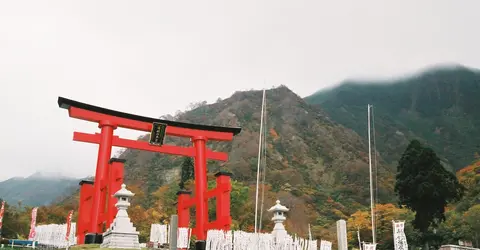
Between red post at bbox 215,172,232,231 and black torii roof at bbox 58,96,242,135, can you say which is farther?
red post at bbox 215,172,232,231

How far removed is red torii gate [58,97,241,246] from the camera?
15883 mm

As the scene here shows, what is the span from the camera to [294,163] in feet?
180

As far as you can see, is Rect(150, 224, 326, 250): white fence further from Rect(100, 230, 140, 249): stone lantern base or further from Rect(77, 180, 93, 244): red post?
Rect(77, 180, 93, 244): red post

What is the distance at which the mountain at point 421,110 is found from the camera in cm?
7269

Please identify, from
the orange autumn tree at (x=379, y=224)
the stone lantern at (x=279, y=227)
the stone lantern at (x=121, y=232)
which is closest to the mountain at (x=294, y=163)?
the orange autumn tree at (x=379, y=224)

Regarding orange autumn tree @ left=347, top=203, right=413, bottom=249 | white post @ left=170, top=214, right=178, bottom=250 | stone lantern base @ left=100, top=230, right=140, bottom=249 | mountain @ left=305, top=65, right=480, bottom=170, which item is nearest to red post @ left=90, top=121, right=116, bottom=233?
stone lantern base @ left=100, top=230, right=140, bottom=249

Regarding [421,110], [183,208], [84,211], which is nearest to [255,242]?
[183,208]

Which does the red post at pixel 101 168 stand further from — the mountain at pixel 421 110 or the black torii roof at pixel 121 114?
the mountain at pixel 421 110

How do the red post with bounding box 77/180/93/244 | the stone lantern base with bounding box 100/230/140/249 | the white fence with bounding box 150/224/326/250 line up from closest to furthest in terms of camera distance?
1. the white fence with bounding box 150/224/326/250
2. the stone lantern base with bounding box 100/230/140/249
3. the red post with bounding box 77/180/93/244

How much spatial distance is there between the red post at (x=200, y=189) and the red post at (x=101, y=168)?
11.5ft

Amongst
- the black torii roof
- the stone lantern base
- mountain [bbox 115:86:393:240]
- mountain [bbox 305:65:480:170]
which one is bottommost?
the stone lantern base

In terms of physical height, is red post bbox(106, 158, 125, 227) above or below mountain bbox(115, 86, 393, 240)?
below

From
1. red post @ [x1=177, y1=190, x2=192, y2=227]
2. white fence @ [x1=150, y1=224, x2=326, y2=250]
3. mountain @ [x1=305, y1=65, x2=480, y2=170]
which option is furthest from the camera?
mountain @ [x1=305, y1=65, x2=480, y2=170]

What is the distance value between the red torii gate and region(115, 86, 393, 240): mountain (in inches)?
581
